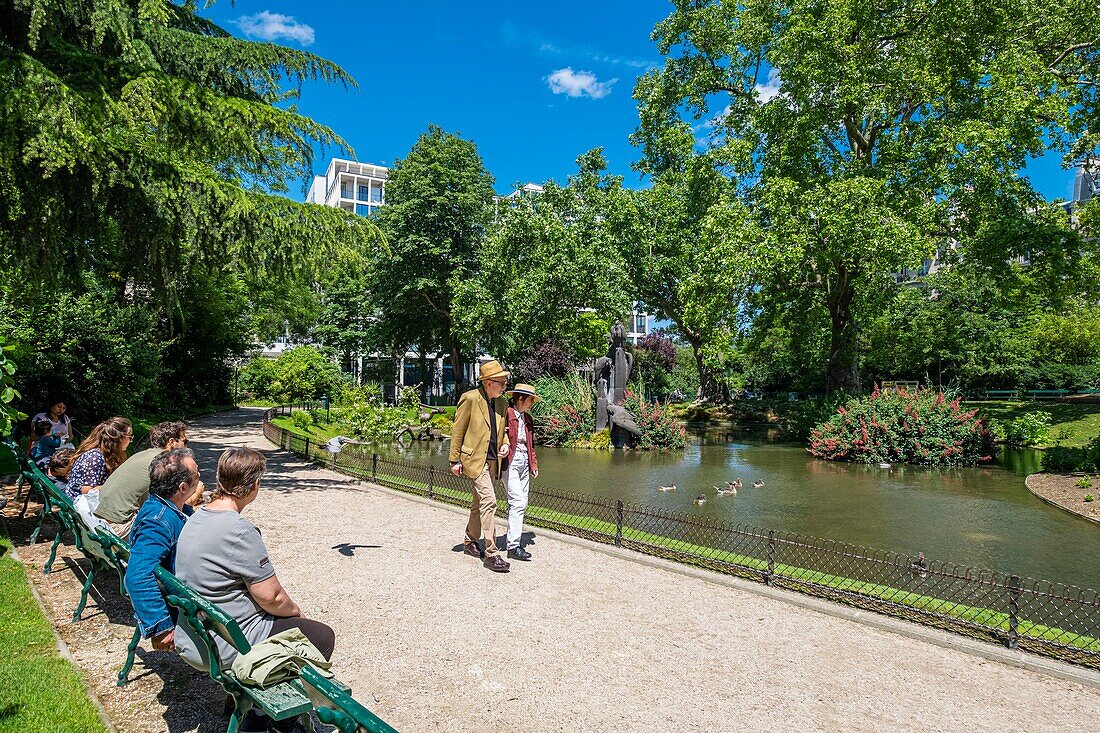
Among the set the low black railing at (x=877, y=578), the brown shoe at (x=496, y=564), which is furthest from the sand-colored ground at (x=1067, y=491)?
the brown shoe at (x=496, y=564)

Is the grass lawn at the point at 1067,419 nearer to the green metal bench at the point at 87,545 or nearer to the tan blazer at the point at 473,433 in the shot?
the tan blazer at the point at 473,433

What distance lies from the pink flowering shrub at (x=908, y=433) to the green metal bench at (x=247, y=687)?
18.2 metres

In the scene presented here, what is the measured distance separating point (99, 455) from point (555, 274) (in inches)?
879

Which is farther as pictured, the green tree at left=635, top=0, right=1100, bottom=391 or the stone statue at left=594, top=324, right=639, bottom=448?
the stone statue at left=594, top=324, right=639, bottom=448

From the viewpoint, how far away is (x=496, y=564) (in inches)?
255

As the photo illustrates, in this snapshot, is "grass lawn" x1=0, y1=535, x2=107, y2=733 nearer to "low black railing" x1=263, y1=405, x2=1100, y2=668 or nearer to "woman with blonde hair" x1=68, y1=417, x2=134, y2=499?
"woman with blonde hair" x1=68, y1=417, x2=134, y2=499

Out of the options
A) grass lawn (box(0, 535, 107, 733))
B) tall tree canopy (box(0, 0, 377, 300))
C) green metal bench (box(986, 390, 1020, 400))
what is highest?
tall tree canopy (box(0, 0, 377, 300))

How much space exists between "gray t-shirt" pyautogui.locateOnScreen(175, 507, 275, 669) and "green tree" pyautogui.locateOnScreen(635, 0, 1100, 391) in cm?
1807

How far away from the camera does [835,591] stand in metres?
5.98

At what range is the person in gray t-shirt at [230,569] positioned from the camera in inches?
121

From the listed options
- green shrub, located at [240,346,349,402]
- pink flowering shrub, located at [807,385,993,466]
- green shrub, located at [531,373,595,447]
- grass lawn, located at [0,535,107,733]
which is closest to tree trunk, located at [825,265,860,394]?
pink flowering shrub, located at [807,385,993,466]

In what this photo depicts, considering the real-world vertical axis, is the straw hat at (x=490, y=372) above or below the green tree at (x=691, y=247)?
below

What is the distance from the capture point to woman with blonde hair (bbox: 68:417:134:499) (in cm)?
562

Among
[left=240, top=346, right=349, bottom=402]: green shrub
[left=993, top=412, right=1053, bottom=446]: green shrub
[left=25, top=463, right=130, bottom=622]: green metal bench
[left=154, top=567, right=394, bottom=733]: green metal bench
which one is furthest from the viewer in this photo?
[left=240, top=346, right=349, bottom=402]: green shrub
